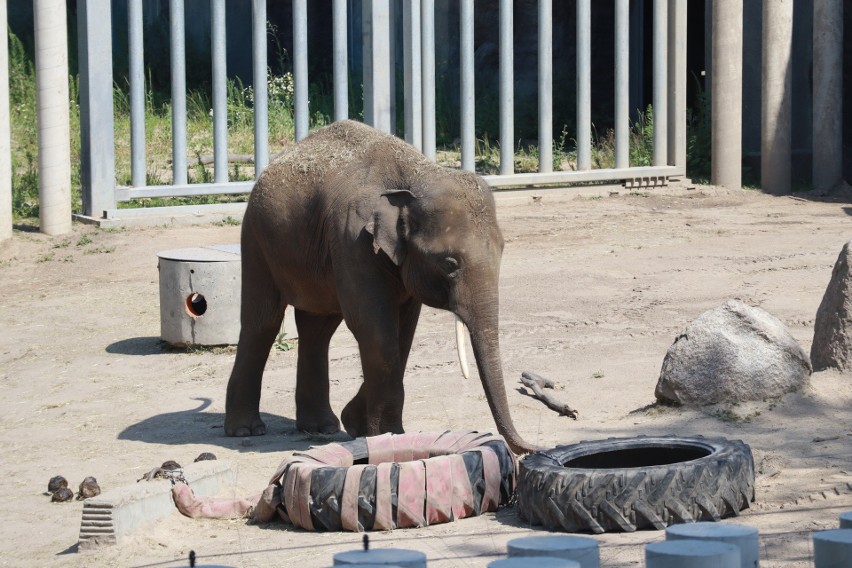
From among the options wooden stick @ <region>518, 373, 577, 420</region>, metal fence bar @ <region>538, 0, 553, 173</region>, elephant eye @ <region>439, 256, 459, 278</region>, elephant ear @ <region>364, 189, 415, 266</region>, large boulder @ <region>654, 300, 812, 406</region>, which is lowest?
wooden stick @ <region>518, 373, 577, 420</region>

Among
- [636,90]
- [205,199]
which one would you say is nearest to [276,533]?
[205,199]

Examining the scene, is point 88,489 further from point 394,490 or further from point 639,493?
point 639,493

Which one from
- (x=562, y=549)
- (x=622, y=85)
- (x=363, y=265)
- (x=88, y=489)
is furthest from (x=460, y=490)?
(x=622, y=85)

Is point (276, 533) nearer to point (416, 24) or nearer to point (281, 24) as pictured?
point (416, 24)

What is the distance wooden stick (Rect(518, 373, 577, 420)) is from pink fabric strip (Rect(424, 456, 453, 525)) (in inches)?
79.5

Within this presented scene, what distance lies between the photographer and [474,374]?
8648 millimetres

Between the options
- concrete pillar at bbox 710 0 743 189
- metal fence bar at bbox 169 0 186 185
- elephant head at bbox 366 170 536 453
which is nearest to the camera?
elephant head at bbox 366 170 536 453

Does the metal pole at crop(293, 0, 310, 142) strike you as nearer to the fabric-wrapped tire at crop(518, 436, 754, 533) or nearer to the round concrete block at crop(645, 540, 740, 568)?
the fabric-wrapped tire at crop(518, 436, 754, 533)

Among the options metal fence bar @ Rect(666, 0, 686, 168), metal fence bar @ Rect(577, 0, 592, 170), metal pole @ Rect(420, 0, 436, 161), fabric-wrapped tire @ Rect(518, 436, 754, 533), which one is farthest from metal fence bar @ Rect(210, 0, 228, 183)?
fabric-wrapped tire @ Rect(518, 436, 754, 533)

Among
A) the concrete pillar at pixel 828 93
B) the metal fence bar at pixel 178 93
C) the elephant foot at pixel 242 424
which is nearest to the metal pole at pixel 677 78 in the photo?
the concrete pillar at pixel 828 93

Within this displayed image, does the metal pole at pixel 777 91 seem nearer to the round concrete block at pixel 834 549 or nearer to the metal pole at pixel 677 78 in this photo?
the metal pole at pixel 677 78

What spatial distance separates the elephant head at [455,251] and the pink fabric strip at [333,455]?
70 centimetres

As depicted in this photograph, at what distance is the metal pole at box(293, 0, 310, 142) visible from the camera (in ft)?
48.2

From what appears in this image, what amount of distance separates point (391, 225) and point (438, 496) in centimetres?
155
